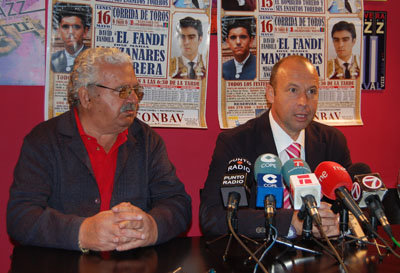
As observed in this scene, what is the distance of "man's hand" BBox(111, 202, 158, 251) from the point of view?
1.83 meters

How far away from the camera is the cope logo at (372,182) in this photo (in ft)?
5.50

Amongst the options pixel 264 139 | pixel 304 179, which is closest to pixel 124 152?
pixel 264 139

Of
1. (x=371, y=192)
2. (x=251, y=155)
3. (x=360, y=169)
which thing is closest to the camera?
(x=371, y=192)

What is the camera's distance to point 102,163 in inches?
92.7

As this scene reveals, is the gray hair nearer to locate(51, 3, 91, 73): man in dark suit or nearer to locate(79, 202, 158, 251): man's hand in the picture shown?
locate(51, 3, 91, 73): man in dark suit

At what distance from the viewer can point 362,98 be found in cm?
352

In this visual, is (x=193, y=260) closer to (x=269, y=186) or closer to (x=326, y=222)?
(x=269, y=186)

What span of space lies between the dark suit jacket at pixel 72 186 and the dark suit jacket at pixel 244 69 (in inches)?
37.0

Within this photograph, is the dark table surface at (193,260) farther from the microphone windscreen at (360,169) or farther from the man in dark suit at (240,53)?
the man in dark suit at (240,53)

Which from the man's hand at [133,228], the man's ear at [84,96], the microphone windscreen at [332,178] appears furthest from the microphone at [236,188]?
the man's ear at [84,96]

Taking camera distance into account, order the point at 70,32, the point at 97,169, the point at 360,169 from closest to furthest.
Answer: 1. the point at 360,169
2. the point at 97,169
3. the point at 70,32

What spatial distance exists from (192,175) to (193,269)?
1.66 m

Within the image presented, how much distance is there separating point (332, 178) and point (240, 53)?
1742 millimetres

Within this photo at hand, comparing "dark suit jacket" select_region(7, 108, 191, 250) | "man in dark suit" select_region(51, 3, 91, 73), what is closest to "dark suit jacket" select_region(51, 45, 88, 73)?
"man in dark suit" select_region(51, 3, 91, 73)
